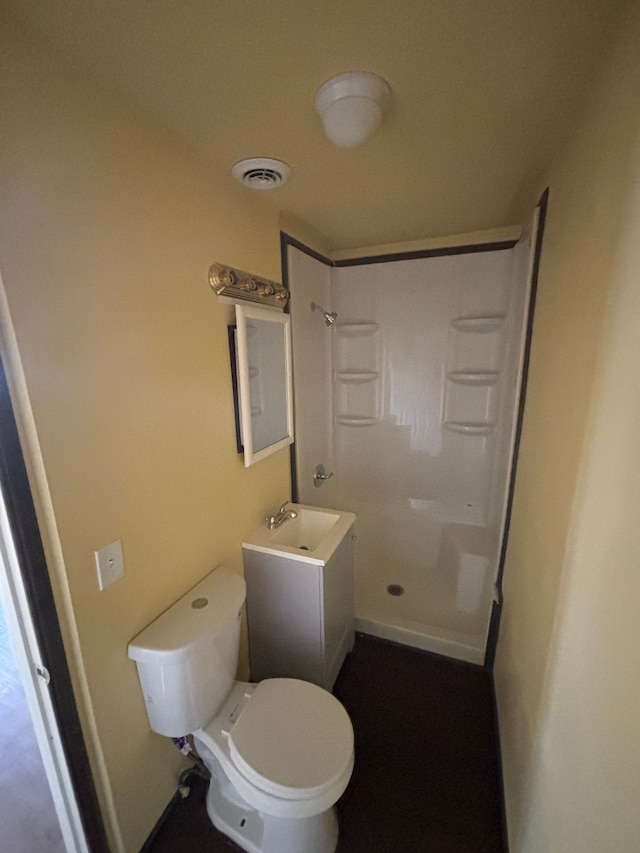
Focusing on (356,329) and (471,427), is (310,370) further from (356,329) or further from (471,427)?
(471,427)

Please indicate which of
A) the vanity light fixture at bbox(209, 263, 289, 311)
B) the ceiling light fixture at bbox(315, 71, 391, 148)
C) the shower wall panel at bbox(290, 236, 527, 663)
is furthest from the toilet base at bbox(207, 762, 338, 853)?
the ceiling light fixture at bbox(315, 71, 391, 148)

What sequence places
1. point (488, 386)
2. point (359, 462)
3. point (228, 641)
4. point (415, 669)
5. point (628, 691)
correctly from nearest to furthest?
point (628, 691)
point (228, 641)
point (415, 669)
point (488, 386)
point (359, 462)

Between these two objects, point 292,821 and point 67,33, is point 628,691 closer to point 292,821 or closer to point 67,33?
Result: point 292,821

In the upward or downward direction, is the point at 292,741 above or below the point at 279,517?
below

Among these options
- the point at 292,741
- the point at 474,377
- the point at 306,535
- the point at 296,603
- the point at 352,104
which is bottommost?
the point at 292,741

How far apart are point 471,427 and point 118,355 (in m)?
2.10

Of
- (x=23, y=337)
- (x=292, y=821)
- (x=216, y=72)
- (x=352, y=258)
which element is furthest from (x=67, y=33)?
(x=292, y=821)

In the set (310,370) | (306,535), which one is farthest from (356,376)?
(306,535)

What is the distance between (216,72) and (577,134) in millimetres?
1032

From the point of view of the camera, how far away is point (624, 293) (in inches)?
27.6

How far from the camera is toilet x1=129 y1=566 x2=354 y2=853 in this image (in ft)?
3.53

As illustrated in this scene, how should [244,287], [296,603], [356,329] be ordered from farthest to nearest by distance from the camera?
[356,329]
[296,603]
[244,287]

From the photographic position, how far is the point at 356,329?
2.52m

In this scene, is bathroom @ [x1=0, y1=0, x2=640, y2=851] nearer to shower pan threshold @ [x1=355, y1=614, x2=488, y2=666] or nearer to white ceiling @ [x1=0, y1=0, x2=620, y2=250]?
white ceiling @ [x1=0, y1=0, x2=620, y2=250]
